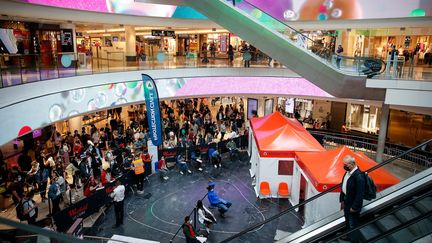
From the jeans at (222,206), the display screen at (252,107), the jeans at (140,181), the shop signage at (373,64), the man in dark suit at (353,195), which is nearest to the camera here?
A: the man in dark suit at (353,195)

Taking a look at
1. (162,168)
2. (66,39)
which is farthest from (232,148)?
(66,39)

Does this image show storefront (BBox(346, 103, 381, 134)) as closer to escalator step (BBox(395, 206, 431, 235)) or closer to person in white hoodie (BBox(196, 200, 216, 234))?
person in white hoodie (BBox(196, 200, 216, 234))

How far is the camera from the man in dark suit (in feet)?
17.1

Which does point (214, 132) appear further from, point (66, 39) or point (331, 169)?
point (331, 169)

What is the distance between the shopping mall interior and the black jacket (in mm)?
21

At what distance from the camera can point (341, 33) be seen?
21250 millimetres

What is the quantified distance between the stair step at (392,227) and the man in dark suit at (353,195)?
36 cm

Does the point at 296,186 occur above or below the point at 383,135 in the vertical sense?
below

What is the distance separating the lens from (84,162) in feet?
42.9

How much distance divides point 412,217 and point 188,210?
8172 mm

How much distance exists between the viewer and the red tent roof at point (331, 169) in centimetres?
959

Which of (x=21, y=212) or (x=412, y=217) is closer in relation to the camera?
(x=412, y=217)

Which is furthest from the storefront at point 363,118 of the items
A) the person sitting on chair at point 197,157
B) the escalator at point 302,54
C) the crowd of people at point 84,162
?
the person sitting on chair at point 197,157

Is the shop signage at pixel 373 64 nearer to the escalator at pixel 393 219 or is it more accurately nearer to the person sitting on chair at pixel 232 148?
the person sitting on chair at pixel 232 148
